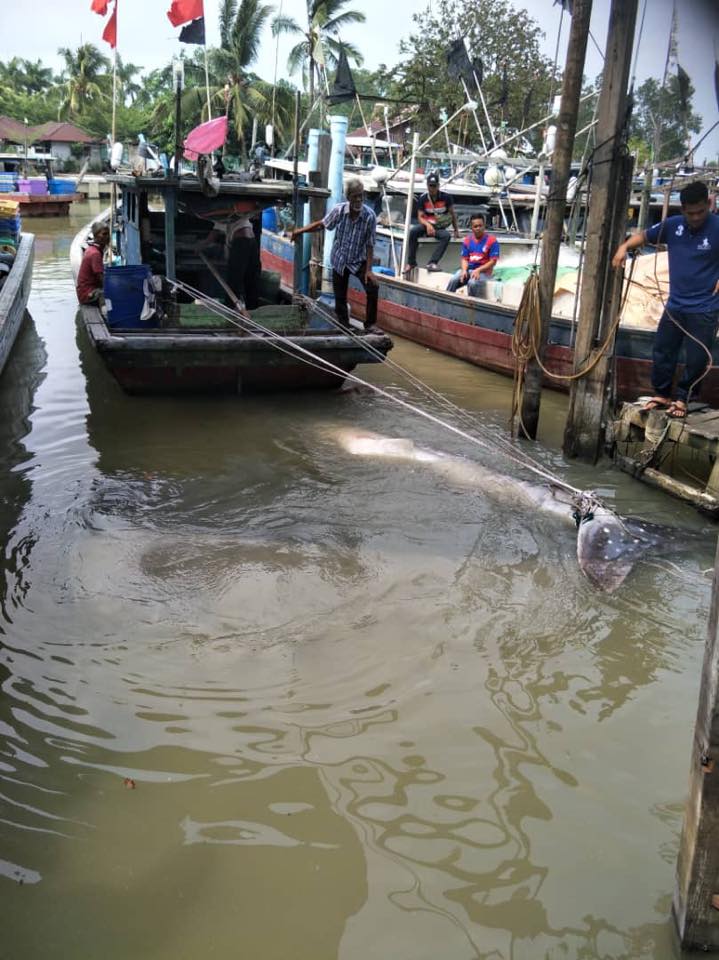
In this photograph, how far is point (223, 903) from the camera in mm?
2836

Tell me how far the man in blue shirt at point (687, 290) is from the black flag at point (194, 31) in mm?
7155

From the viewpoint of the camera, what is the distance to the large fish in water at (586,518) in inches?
217

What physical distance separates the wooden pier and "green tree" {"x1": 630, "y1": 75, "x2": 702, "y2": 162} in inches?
92.9

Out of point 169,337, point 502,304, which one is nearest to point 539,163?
point 502,304

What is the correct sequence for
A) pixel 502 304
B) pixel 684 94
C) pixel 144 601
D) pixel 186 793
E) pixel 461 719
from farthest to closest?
1. pixel 502 304
2. pixel 144 601
3. pixel 684 94
4. pixel 461 719
5. pixel 186 793

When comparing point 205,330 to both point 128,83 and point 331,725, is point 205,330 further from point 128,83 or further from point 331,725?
point 128,83

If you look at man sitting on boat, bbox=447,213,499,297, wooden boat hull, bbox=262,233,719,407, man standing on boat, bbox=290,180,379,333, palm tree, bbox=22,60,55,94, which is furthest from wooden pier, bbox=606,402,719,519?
palm tree, bbox=22,60,55,94

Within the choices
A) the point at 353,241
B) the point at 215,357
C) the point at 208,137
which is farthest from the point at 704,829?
the point at 208,137

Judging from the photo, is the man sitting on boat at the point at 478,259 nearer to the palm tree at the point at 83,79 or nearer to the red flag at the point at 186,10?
the red flag at the point at 186,10

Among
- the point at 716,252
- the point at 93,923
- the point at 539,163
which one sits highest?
the point at 539,163

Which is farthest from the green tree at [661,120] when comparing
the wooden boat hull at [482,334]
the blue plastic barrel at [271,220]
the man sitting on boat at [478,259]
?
the blue plastic barrel at [271,220]

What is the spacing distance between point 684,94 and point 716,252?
2621mm

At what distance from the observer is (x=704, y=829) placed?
8.10 ft

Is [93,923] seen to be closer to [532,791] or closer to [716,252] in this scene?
[532,791]
